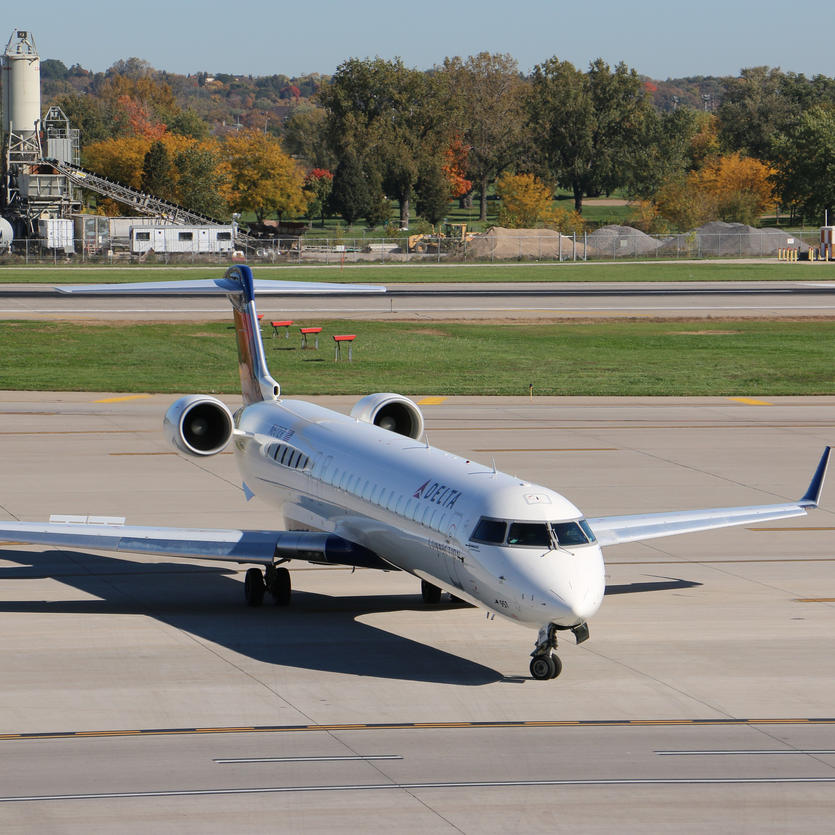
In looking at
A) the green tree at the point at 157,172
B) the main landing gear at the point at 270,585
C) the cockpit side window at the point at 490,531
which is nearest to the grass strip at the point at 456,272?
the green tree at the point at 157,172

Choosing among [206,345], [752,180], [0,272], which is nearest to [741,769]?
[206,345]

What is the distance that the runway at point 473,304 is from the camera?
70.4 m

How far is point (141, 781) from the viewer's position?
14.0 meters

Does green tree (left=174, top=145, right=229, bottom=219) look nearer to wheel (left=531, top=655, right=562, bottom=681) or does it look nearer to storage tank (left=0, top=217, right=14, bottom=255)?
storage tank (left=0, top=217, right=14, bottom=255)

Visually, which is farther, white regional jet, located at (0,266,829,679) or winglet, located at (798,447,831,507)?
winglet, located at (798,447,831,507)

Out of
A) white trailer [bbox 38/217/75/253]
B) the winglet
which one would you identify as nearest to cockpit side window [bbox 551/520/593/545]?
the winglet

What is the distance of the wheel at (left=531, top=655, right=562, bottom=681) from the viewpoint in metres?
17.3

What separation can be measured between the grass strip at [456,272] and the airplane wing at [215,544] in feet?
237

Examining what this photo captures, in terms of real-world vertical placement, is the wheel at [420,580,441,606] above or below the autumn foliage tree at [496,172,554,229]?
below

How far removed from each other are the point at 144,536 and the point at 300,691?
194 inches

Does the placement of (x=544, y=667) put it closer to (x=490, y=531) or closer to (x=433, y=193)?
(x=490, y=531)

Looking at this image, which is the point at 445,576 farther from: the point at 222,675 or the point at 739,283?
the point at 739,283

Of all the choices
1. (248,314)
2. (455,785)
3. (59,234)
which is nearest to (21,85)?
(59,234)

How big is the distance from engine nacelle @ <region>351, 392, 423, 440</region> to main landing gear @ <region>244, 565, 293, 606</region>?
4.32 metres
